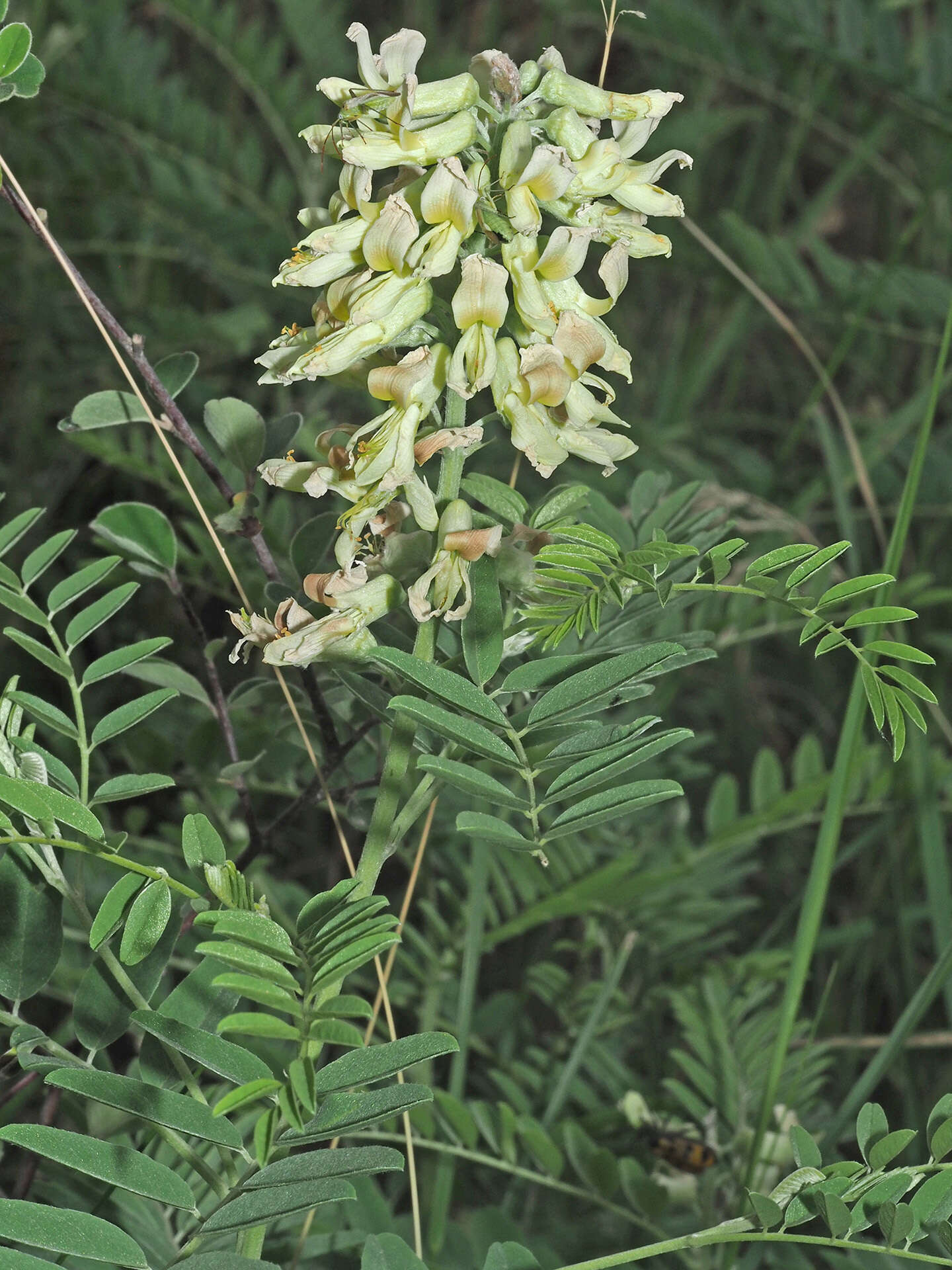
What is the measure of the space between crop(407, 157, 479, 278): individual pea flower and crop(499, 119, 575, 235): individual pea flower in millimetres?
18

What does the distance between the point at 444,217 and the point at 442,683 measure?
0.71ft

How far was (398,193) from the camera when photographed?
0.58 meters

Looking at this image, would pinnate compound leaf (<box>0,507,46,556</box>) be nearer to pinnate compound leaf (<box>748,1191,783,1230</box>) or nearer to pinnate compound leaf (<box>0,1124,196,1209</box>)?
pinnate compound leaf (<box>0,1124,196,1209</box>)

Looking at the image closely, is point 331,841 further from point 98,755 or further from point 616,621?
point 616,621

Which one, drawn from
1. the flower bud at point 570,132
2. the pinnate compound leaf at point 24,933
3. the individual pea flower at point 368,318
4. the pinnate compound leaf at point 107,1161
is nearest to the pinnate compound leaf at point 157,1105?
the pinnate compound leaf at point 107,1161

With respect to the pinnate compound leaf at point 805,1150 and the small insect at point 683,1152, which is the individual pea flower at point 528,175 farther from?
the small insect at point 683,1152

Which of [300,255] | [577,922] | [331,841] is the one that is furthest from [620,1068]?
[300,255]

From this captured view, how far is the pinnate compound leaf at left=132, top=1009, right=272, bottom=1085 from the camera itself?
0.53 meters

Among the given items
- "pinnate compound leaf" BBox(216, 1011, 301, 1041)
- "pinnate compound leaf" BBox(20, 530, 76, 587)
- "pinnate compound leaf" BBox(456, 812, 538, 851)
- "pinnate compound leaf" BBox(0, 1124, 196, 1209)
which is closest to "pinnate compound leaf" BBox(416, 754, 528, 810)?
"pinnate compound leaf" BBox(456, 812, 538, 851)

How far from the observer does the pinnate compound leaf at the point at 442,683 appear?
54cm

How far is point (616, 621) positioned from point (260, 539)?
0.74 feet

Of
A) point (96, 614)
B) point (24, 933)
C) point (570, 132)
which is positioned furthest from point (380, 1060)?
point (570, 132)

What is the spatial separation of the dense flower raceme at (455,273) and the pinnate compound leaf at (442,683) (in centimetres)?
3

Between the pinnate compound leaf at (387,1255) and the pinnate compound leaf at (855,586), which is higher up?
the pinnate compound leaf at (855,586)
